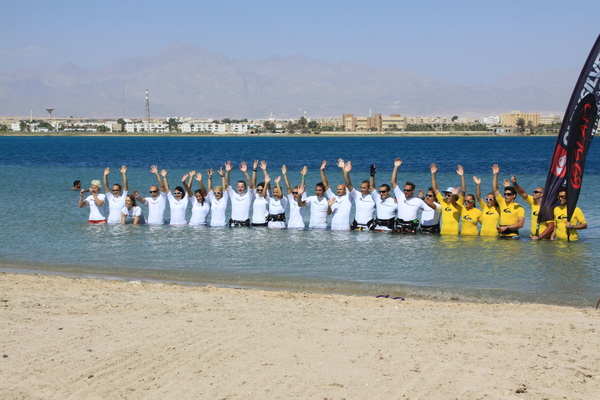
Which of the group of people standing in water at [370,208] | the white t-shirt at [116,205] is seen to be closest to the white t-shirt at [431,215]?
the group of people standing in water at [370,208]

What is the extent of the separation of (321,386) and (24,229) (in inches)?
514

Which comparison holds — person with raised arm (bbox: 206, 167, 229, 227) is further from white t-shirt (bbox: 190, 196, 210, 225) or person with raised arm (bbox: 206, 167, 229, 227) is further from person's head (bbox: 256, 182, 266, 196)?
person's head (bbox: 256, 182, 266, 196)

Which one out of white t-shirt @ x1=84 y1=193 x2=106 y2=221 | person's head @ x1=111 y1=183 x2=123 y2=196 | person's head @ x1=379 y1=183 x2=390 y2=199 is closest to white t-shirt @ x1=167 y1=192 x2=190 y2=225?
person's head @ x1=111 y1=183 x2=123 y2=196

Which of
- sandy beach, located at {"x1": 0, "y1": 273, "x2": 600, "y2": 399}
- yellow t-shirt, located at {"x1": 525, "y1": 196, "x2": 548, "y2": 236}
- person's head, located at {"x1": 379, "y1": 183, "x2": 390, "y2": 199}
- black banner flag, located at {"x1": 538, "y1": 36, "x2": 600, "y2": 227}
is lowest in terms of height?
sandy beach, located at {"x1": 0, "y1": 273, "x2": 600, "y2": 399}

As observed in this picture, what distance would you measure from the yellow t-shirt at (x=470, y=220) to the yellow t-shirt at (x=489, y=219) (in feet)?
0.38

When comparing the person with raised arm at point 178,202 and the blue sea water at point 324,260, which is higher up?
the person with raised arm at point 178,202

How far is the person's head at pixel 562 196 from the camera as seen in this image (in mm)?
12367

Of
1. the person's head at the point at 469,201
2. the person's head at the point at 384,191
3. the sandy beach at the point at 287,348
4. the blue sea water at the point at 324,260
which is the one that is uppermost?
the person's head at the point at 384,191

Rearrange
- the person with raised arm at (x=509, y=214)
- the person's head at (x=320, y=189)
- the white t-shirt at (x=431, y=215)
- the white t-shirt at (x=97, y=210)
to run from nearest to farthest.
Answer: the person with raised arm at (x=509, y=214), the white t-shirt at (x=431, y=215), the person's head at (x=320, y=189), the white t-shirt at (x=97, y=210)

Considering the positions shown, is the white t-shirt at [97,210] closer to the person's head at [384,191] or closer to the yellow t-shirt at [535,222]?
the person's head at [384,191]

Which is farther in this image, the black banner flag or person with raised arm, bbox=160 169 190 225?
person with raised arm, bbox=160 169 190 225

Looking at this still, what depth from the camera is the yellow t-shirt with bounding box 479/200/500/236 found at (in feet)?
46.0

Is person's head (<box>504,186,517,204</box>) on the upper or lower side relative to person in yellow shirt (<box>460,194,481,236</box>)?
upper

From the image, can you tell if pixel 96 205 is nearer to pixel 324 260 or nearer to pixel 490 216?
pixel 324 260
